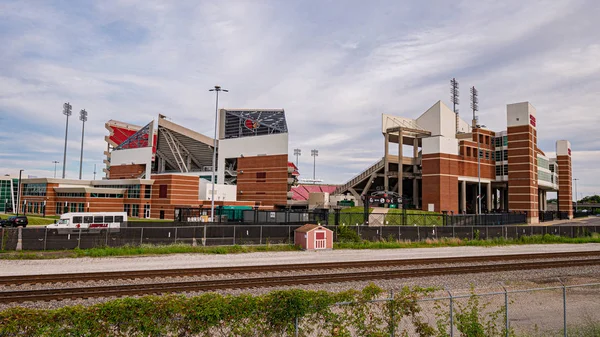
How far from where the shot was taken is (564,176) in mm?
109250

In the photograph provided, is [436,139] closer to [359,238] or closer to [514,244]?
[514,244]

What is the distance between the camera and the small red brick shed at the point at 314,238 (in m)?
31.2

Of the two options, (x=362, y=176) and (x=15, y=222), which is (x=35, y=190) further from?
(x=362, y=176)

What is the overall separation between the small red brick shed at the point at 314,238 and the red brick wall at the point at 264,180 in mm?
48050

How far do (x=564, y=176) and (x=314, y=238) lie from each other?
104 m

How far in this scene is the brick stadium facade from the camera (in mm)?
76625

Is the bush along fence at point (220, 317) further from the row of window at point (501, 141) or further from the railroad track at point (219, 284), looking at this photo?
the row of window at point (501, 141)

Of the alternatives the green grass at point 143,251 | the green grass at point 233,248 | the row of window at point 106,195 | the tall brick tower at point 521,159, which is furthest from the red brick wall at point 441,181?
the row of window at point 106,195

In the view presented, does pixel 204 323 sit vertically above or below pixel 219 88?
below

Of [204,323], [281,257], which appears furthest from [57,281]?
[281,257]

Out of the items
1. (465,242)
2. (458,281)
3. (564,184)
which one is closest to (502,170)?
(564,184)

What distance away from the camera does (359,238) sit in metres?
35.1

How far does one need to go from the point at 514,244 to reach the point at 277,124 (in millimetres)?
53100

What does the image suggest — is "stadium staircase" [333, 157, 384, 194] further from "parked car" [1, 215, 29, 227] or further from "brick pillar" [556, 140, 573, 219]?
"parked car" [1, 215, 29, 227]
